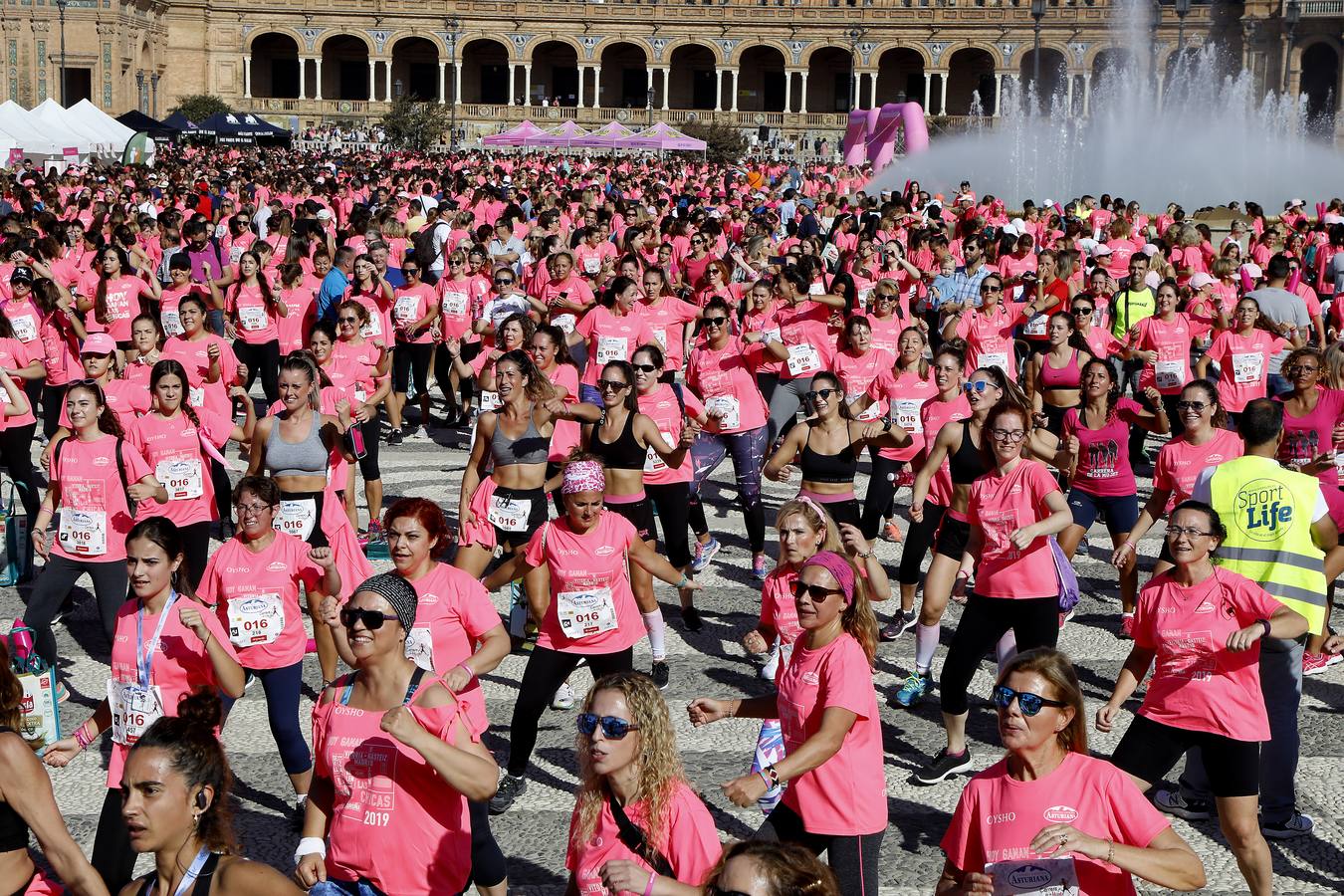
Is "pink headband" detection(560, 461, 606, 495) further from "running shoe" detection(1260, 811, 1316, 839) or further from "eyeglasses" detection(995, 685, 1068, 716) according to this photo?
"running shoe" detection(1260, 811, 1316, 839)

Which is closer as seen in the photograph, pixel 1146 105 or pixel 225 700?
pixel 225 700

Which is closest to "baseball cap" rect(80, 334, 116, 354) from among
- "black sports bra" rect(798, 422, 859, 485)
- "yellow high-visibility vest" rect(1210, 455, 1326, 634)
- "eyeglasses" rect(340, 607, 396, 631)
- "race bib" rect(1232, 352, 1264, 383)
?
"black sports bra" rect(798, 422, 859, 485)

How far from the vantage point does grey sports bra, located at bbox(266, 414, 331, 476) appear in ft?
28.3

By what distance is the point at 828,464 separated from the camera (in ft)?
29.5

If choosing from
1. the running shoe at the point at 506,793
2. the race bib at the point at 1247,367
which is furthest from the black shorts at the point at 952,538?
the race bib at the point at 1247,367

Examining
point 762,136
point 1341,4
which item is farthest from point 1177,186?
point 1341,4

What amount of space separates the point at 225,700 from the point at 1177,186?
35.5m

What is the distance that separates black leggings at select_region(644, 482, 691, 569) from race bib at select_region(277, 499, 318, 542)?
1886mm

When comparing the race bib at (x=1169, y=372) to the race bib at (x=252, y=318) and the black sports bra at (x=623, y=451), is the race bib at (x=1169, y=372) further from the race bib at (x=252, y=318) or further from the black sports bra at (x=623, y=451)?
the race bib at (x=252, y=318)

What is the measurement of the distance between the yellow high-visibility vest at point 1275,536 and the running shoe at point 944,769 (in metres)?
1.40

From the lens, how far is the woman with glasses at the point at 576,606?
6660 millimetres

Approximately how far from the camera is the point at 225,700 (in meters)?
5.95

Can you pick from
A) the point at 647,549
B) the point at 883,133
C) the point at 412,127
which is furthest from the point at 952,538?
the point at 412,127

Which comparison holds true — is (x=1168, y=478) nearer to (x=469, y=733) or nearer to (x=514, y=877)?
(x=514, y=877)
